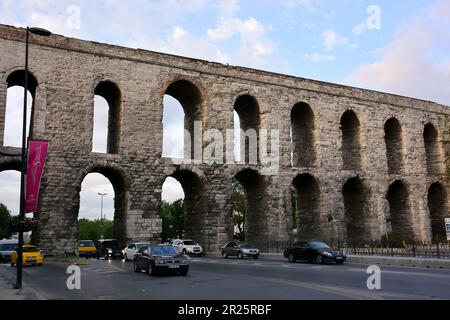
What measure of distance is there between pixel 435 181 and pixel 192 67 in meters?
25.9

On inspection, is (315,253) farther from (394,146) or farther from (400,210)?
(394,146)

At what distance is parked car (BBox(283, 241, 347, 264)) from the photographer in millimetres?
21969

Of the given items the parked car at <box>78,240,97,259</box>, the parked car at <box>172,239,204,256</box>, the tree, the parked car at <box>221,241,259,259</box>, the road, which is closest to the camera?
the road

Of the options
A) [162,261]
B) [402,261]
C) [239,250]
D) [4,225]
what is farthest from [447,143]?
[4,225]

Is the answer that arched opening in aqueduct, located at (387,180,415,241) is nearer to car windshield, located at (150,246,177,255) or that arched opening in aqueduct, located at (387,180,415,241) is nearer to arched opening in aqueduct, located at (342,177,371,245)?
arched opening in aqueduct, located at (342,177,371,245)

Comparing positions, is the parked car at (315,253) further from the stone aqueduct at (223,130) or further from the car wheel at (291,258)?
the stone aqueduct at (223,130)

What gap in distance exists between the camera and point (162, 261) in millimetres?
15883

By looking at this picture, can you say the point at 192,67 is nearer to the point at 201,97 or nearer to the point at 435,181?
the point at 201,97

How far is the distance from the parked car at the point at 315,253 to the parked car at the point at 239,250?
361 centimetres

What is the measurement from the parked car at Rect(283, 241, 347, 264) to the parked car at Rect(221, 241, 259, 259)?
3.61 m

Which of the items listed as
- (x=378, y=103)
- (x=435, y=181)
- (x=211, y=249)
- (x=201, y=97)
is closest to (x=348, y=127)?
(x=378, y=103)

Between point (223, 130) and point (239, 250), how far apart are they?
8806 millimetres

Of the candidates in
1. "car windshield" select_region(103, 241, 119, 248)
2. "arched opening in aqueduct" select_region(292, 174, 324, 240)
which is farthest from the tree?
"arched opening in aqueduct" select_region(292, 174, 324, 240)
